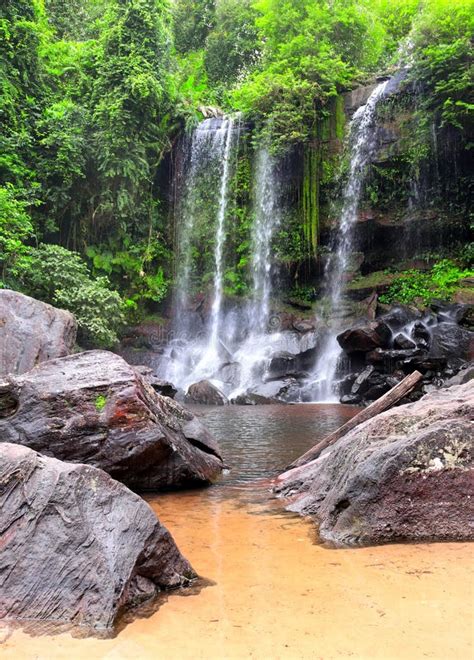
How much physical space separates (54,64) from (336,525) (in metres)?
20.3

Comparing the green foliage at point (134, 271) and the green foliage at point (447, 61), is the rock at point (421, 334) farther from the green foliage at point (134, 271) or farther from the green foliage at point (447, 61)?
the green foliage at point (134, 271)

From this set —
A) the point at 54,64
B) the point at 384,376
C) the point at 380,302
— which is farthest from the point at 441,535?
the point at 54,64

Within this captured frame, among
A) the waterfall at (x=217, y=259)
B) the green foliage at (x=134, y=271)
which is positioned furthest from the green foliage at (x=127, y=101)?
the waterfall at (x=217, y=259)

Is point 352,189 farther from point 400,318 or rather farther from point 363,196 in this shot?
point 400,318

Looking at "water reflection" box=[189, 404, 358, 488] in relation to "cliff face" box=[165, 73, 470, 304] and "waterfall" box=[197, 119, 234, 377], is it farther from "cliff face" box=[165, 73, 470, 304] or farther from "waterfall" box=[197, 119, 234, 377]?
"cliff face" box=[165, 73, 470, 304]

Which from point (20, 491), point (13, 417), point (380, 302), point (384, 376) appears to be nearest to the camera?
point (20, 491)

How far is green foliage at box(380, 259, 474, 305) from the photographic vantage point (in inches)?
633

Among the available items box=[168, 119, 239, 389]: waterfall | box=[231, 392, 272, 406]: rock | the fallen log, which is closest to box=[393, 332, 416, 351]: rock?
box=[231, 392, 272, 406]: rock

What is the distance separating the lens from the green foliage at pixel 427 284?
633 inches

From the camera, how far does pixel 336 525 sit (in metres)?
3.20

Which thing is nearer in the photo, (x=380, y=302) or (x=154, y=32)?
(x=380, y=302)

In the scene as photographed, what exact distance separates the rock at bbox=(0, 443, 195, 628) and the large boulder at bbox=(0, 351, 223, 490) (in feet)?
5.17

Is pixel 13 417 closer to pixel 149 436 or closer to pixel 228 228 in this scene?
pixel 149 436

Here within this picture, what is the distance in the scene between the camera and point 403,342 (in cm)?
1366
